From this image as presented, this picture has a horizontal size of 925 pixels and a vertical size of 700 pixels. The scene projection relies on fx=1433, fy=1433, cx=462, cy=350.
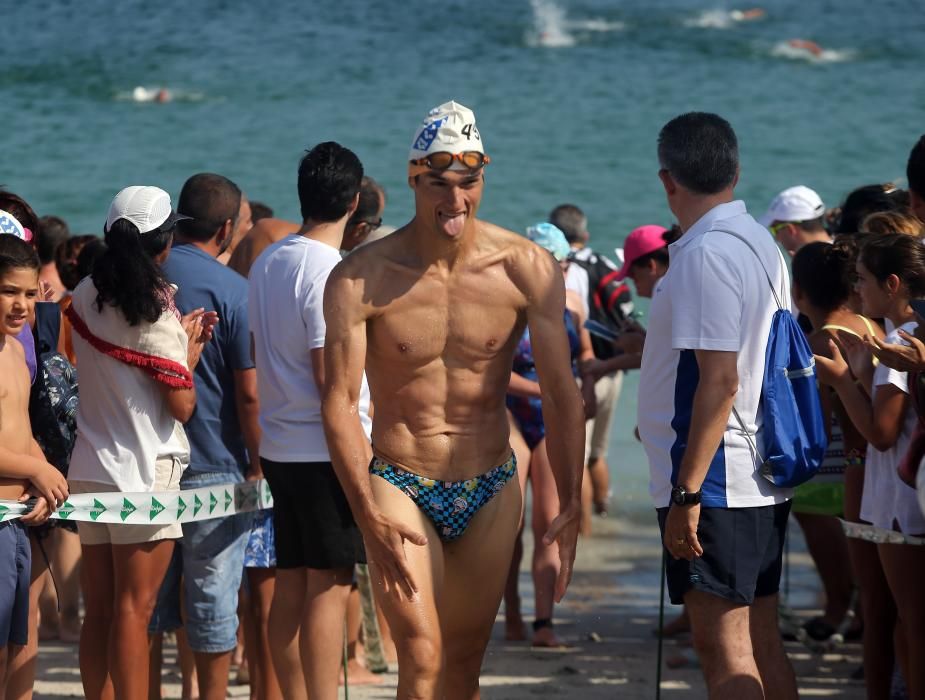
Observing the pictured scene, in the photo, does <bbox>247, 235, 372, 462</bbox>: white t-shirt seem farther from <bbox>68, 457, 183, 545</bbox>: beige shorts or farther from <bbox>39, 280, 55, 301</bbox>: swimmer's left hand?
<bbox>39, 280, 55, 301</bbox>: swimmer's left hand

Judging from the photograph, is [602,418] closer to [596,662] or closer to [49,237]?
[596,662]

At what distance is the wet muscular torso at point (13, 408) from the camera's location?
4.69 metres

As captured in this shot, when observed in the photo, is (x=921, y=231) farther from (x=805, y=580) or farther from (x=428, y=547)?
(x=805, y=580)

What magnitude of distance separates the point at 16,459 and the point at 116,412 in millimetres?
514

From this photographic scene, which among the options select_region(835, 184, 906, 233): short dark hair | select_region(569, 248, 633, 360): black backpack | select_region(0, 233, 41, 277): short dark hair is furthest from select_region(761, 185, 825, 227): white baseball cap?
select_region(0, 233, 41, 277): short dark hair

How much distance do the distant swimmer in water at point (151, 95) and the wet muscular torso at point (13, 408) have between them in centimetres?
2557

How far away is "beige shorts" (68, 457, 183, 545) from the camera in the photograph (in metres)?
5.08

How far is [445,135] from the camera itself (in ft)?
14.4

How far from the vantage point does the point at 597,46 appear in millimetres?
33594

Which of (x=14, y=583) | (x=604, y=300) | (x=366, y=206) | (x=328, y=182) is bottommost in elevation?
(x=604, y=300)

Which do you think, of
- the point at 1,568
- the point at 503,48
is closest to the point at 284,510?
the point at 1,568

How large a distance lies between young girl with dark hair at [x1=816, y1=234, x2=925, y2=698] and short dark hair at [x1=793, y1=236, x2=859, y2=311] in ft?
1.49

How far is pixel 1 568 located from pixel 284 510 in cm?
108

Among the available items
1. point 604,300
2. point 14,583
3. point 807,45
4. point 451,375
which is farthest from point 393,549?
point 807,45
